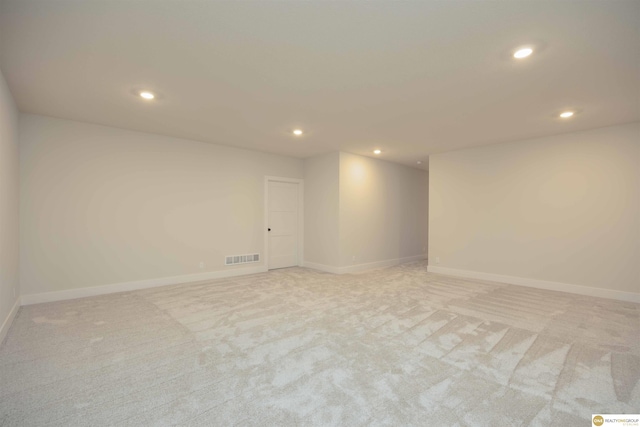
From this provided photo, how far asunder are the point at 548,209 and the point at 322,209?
4.23 metres

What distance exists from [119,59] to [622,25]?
402 centimetres

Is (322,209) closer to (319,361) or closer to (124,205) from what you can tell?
(124,205)

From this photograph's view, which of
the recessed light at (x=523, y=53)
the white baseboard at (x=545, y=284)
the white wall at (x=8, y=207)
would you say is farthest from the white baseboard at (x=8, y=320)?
the white baseboard at (x=545, y=284)

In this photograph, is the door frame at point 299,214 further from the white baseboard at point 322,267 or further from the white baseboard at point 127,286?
the white baseboard at point 127,286

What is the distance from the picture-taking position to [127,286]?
188 inches

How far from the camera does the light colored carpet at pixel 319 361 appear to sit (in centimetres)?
185

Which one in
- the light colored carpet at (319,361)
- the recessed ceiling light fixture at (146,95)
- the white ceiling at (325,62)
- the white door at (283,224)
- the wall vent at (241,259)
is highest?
the white ceiling at (325,62)

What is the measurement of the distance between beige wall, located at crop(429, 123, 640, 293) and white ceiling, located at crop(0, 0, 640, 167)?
2.01 ft

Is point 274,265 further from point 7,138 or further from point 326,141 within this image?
point 7,138

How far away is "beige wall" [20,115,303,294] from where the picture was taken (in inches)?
163

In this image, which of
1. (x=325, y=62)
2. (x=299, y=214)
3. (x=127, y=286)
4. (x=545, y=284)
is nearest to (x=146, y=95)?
(x=325, y=62)

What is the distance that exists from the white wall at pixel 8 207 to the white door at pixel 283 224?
13.1 ft

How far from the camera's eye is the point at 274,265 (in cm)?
671

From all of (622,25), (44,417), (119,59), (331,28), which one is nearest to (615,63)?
(622,25)
